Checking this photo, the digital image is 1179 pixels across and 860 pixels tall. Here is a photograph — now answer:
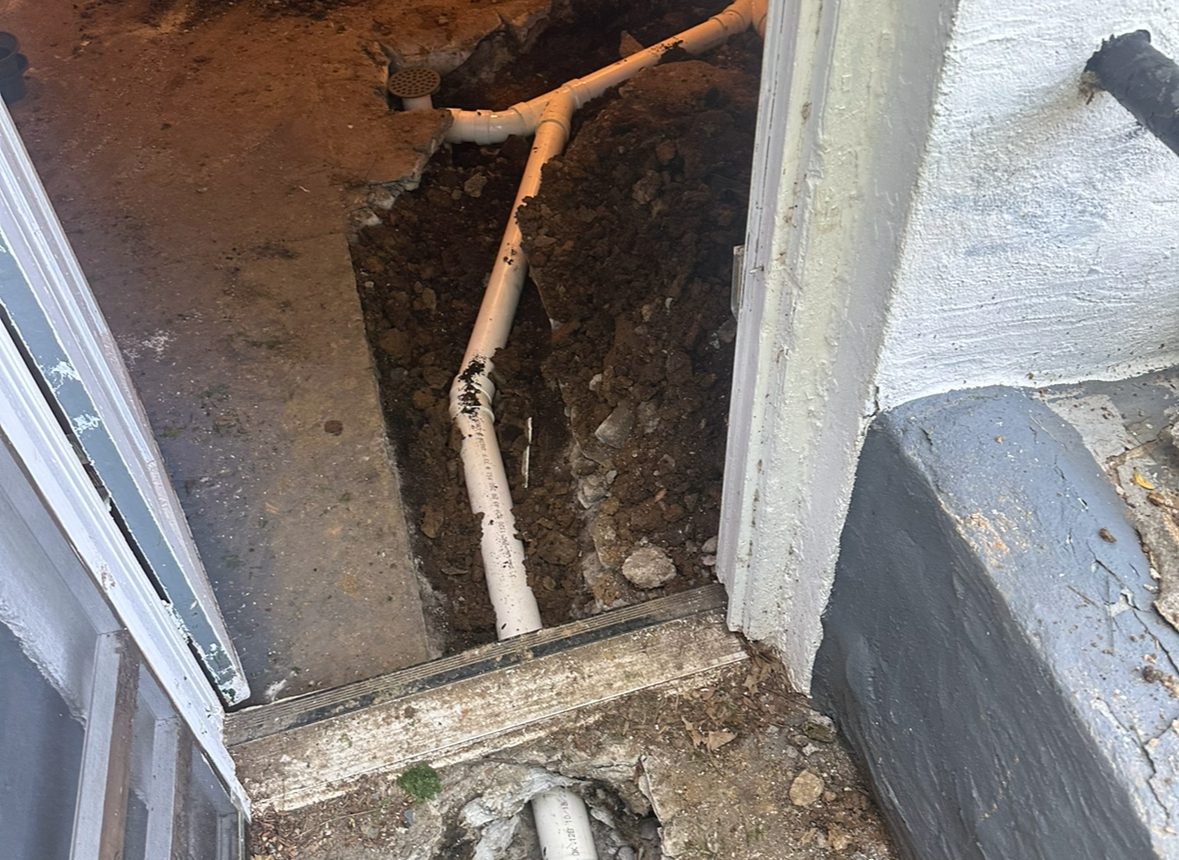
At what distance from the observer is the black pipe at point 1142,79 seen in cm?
80

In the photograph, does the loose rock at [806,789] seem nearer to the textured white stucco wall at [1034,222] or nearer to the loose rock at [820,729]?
the loose rock at [820,729]

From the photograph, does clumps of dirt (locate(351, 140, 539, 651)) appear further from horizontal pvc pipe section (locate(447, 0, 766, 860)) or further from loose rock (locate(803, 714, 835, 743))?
loose rock (locate(803, 714, 835, 743))

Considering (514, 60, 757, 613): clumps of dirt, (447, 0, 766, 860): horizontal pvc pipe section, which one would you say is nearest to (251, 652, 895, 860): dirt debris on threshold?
(447, 0, 766, 860): horizontal pvc pipe section

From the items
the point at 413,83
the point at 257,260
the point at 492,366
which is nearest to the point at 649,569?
the point at 492,366

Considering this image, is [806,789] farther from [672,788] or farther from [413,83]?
[413,83]

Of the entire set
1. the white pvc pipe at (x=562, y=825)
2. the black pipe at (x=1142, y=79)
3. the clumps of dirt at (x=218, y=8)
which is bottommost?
the white pvc pipe at (x=562, y=825)

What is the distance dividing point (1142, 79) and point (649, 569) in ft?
4.81

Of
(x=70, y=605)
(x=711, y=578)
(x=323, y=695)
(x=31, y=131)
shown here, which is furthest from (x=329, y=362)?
(x=31, y=131)

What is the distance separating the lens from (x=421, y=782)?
168cm

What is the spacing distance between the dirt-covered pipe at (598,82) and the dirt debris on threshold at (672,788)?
2528 millimetres

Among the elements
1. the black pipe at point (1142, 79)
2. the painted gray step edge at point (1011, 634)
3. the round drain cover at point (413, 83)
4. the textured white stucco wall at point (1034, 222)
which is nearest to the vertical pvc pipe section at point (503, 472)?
the round drain cover at point (413, 83)

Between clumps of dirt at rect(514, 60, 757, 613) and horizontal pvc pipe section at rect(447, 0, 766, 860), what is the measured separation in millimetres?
86

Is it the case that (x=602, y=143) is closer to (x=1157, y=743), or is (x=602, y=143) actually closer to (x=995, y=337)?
(x=995, y=337)

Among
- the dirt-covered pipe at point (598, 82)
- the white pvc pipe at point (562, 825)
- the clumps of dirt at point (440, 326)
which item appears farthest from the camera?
the dirt-covered pipe at point (598, 82)
